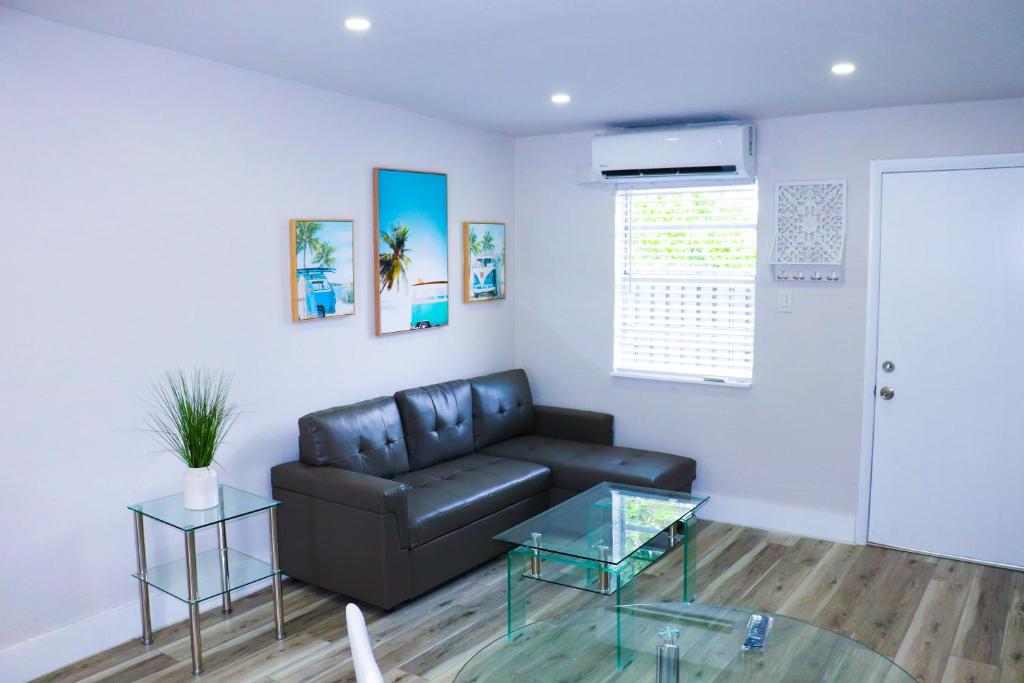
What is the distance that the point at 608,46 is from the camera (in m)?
3.19

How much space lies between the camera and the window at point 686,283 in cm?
490

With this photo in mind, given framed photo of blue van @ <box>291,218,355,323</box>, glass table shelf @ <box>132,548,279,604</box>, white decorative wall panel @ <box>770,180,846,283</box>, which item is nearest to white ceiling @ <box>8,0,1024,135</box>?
white decorative wall panel @ <box>770,180,846,283</box>

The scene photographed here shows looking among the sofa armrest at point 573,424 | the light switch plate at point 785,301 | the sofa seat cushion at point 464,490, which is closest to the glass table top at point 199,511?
the sofa seat cushion at point 464,490

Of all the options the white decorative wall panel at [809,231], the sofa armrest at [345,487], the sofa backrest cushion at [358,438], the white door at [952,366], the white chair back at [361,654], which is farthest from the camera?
the white decorative wall panel at [809,231]

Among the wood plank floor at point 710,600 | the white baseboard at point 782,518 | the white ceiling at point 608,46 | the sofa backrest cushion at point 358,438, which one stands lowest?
the wood plank floor at point 710,600

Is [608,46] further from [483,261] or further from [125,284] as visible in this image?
[483,261]

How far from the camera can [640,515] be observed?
12.2 feet

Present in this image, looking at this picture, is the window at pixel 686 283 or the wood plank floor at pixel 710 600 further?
the window at pixel 686 283

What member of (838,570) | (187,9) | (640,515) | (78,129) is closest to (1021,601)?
(838,570)

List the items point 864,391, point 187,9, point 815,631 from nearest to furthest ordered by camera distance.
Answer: point 815,631 < point 187,9 < point 864,391

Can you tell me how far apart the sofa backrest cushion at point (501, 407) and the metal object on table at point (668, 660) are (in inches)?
101

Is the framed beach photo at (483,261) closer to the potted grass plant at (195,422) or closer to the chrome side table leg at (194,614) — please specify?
the potted grass plant at (195,422)

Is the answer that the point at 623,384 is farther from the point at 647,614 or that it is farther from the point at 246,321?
the point at 647,614

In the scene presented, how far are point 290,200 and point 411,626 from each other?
200cm
